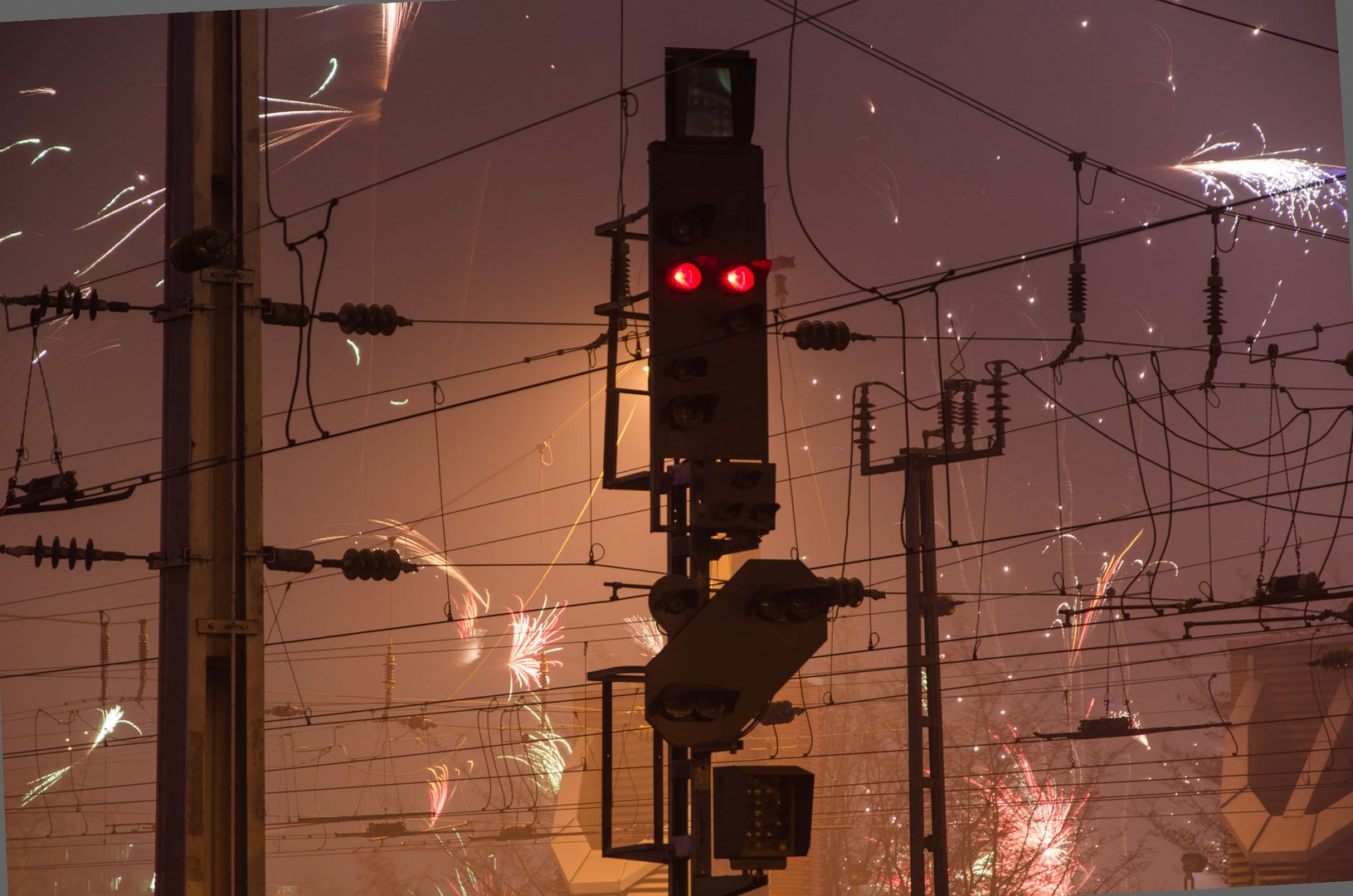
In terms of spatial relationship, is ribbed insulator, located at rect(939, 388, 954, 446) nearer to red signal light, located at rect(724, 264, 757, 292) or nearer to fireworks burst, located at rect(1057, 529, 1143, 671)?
red signal light, located at rect(724, 264, 757, 292)

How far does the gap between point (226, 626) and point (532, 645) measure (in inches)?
874

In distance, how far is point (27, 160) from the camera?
1017 inches

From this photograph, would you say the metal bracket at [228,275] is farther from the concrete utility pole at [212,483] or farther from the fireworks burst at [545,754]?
the fireworks burst at [545,754]

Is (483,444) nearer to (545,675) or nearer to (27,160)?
(545,675)

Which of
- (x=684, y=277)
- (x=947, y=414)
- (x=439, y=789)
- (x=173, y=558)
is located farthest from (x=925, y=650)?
(x=439, y=789)

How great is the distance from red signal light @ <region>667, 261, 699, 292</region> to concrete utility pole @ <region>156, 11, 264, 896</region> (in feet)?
10.1

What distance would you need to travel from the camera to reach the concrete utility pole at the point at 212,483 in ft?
33.5

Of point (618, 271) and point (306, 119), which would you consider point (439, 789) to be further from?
point (618, 271)

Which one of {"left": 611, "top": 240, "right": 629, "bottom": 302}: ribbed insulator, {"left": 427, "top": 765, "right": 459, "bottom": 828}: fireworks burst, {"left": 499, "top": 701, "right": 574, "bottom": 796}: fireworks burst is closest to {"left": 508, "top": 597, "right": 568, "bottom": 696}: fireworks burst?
{"left": 499, "top": 701, "right": 574, "bottom": 796}: fireworks burst

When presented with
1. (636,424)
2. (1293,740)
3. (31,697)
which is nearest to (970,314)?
(636,424)

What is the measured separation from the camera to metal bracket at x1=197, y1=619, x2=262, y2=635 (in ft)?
33.8

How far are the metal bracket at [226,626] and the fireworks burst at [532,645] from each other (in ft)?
67.9

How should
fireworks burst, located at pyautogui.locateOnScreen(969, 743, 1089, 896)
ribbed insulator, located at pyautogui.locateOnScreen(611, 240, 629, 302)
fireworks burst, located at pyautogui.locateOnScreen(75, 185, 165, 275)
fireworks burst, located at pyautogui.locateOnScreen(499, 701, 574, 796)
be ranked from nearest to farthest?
ribbed insulator, located at pyautogui.locateOnScreen(611, 240, 629, 302) < fireworks burst, located at pyautogui.locateOnScreen(75, 185, 165, 275) < fireworks burst, located at pyautogui.locateOnScreen(969, 743, 1089, 896) < fireworks burst, located at pyautogui.locateOnScreen(499, 701, 574, 796)

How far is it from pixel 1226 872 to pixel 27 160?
90.6ft
